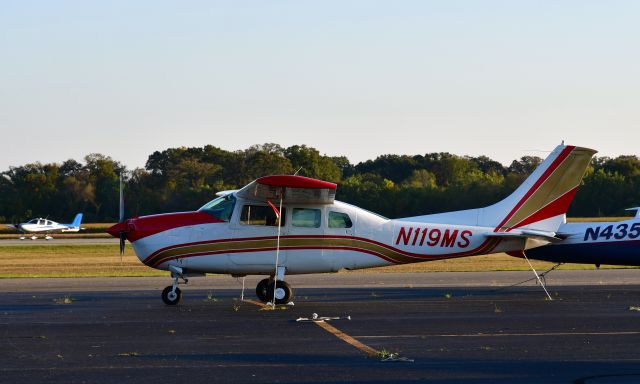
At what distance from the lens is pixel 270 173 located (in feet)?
237

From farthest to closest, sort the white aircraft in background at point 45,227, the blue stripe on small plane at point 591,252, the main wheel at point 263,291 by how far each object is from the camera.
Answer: the white aircraft in background at point 45,227
the blue stripe on small plane at point 591,252
the main wheel at point 263,291

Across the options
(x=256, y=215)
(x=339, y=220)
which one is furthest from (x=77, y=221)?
(x=339, y=220)

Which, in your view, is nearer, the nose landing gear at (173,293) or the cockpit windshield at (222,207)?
the nose landing gear at (173,293)

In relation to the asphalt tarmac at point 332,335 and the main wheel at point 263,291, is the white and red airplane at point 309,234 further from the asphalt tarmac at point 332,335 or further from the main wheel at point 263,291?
the asphalt tarmac at point 332,335

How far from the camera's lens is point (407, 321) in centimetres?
1559

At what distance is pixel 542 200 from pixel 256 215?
5609 millimetres

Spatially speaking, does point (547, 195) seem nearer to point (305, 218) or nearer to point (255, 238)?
point (305, 218)

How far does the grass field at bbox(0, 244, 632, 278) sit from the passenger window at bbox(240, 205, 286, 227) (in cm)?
1113

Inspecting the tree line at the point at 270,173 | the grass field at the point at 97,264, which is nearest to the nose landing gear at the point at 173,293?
the grass field at the point at 97,264

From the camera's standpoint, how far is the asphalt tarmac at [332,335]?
415 inches

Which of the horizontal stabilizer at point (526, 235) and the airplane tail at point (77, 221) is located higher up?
the airplane tail at point (77, 221)

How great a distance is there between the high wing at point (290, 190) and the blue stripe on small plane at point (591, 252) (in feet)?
16.7

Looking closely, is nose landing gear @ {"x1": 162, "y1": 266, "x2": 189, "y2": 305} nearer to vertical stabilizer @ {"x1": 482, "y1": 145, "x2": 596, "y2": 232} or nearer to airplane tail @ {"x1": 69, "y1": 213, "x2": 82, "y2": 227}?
vertical stabilizer @ {"x1": 482, "y1": 145, "x2": 596, "y2": 232}

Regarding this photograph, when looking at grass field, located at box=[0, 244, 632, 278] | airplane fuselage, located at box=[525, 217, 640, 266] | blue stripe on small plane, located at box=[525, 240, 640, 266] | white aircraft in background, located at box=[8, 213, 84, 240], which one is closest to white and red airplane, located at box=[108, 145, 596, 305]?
blue stripe on small plane, located at box=[525, 240, 640, 266]
